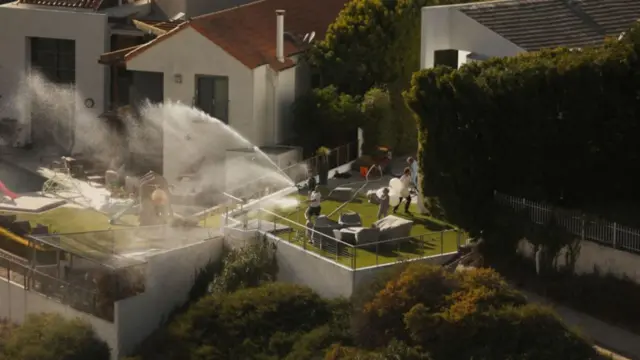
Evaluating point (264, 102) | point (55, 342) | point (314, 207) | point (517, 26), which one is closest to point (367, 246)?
point (314, 207)

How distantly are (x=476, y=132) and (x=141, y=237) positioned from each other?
9680mm

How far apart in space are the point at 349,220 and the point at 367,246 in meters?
1.30

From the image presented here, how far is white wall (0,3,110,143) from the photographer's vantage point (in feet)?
224

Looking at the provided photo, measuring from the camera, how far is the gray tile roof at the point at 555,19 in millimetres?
51062

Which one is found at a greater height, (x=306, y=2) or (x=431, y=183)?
(x=306, y=2)

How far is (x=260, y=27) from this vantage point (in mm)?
63375

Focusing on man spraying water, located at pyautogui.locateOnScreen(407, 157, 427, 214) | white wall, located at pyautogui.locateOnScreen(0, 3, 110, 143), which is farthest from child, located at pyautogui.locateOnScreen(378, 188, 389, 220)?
white wall, located at pyautogui.locateOnScreen(0, 3, 110, 143)

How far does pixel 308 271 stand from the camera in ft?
154

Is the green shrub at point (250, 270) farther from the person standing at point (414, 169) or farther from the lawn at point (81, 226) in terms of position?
the person standing at point (414, 169)

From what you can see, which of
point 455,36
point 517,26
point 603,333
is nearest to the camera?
point 603,333

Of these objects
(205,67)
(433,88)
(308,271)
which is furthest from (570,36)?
(205,67)

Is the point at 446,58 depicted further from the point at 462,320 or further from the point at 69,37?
the point at 69,37

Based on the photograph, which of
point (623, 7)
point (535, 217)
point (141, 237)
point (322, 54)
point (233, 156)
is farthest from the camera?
point (322, 54)

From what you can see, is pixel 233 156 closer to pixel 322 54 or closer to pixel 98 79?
pixel 322 54
